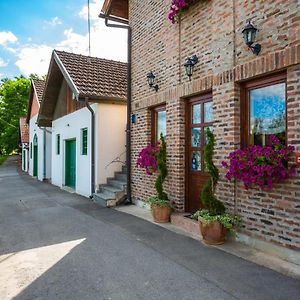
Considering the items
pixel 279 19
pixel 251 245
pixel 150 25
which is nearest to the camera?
pixel 279 19

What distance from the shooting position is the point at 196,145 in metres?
6.64

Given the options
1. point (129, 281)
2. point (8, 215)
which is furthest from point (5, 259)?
point (8, 215)

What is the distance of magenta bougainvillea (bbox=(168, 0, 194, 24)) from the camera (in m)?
6.46

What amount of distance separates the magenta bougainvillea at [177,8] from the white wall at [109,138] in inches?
162

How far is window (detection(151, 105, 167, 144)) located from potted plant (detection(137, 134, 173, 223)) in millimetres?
503

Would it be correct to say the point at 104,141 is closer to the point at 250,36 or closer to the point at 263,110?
the point at 263,110

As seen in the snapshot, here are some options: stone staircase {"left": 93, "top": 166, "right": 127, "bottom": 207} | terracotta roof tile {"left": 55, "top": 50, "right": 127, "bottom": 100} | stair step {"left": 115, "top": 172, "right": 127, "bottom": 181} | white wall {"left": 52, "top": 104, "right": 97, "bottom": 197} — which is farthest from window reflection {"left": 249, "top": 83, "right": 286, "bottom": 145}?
white wall {"left": 52, "top": 104, "right": 97, "bottom": 197}

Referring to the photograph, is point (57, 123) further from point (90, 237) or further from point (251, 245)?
point (251, 245)

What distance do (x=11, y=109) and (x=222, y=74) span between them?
3877 centimetres

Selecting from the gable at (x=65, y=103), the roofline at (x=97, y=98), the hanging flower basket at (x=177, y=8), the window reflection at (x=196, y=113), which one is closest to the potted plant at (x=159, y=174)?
the window reflection at (x=196, y=113)

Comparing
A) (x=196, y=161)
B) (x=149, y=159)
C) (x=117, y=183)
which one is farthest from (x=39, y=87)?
(x=196, y=161)

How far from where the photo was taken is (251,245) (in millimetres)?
5000

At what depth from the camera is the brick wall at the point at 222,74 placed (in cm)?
441

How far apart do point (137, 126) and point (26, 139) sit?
20.8 metres
